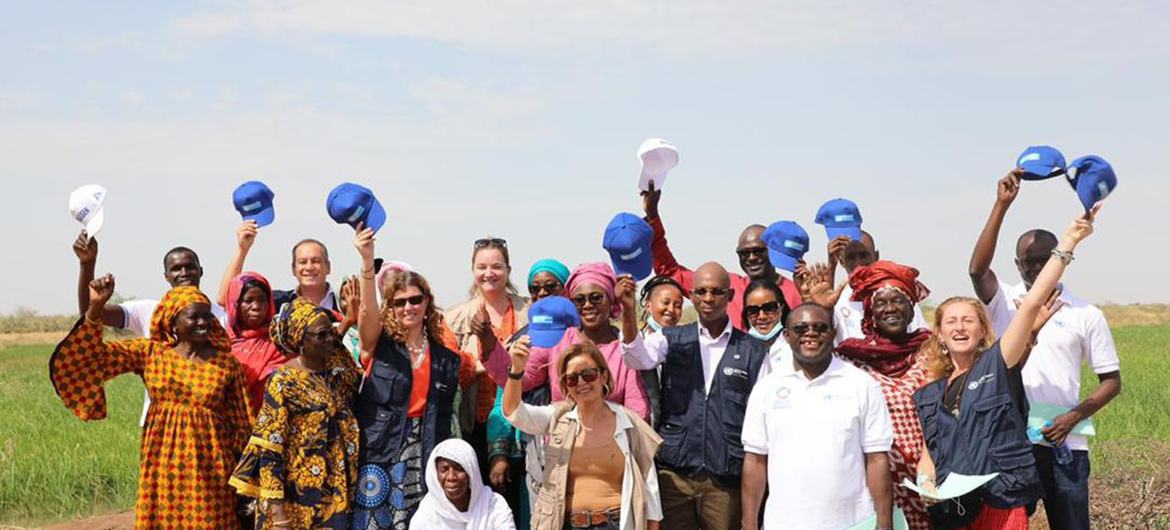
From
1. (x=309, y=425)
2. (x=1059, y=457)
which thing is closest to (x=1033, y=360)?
(x=1059, y=457)

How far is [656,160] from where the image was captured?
7.10m

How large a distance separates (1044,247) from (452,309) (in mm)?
3306

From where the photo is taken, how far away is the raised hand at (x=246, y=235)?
7000mm

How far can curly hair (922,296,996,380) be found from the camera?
5.67 metres

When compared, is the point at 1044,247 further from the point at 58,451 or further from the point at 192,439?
the point at 58,451

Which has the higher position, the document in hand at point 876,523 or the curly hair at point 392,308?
the curly hair at point 392,308

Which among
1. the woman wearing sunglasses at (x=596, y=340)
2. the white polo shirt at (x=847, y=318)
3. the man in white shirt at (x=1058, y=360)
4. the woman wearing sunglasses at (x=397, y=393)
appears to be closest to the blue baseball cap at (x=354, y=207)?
the woman wearing sunglasses at (x=397, y=393)

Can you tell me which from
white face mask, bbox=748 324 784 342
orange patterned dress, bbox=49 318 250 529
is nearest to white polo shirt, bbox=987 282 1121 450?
white face mask, bbox=748 324 784 342

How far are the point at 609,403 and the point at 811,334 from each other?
1.13 m

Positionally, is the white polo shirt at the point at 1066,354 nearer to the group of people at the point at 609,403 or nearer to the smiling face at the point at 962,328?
the group of people at the point at 609,403

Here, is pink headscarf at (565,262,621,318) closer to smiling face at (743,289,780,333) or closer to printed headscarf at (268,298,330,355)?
smiling face at (743,289,780,333)

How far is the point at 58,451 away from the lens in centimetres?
1285

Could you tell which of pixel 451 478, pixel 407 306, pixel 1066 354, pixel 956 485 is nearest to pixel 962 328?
pixel 956 485

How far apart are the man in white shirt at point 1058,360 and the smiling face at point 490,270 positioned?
2.54m
